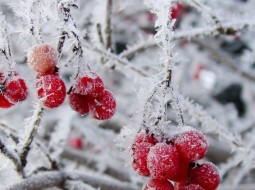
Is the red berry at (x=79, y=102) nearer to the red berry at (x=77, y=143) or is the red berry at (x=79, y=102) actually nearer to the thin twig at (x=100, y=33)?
the thin twig at (x=100, y=33)

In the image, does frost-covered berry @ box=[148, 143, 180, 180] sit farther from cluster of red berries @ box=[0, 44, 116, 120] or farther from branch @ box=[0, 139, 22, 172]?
branch @ box=[0, 139, 22, 172]

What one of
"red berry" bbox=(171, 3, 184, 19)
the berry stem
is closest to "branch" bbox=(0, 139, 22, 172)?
the berry stem

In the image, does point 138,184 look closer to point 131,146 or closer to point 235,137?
point 235,137

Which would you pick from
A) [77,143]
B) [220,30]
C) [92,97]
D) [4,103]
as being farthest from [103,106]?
[77,143]

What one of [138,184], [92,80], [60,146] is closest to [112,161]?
[138,184]

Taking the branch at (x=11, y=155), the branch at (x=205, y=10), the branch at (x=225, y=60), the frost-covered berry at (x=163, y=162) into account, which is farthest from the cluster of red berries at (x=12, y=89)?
the branch at (x=225, y=60)

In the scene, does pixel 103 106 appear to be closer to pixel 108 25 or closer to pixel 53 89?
pixel 53 89
